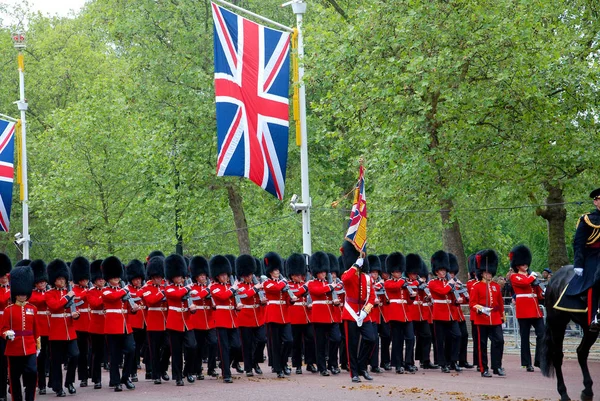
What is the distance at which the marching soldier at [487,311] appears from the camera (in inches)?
572

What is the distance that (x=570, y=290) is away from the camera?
37.7 feet

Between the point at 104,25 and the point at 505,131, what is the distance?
2088cm

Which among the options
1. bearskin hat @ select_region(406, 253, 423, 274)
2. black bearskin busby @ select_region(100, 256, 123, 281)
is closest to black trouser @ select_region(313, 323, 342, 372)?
bearskin hat @ select_region(406, 253, 423, 274)

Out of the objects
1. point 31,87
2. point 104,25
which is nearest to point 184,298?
point 104,25

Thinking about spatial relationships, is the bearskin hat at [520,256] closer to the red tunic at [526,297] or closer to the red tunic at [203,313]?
the red tunic at [526,297]

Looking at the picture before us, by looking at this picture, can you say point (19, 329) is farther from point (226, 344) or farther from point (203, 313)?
point (226, 344)

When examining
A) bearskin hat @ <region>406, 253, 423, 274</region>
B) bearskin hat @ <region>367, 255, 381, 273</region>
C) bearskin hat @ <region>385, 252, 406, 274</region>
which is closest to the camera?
bearskin hat @ <region>385, 252, 406, 274</region>

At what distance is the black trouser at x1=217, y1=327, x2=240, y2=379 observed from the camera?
14.4 metres

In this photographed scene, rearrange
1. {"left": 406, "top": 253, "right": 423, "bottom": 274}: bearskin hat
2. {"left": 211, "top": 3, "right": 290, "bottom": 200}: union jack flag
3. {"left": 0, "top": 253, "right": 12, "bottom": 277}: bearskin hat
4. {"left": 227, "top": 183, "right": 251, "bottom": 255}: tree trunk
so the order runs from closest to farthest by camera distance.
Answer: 1. {"left": 0, "top": 253, "right": 12, "bottom": 277}: bearskin hat
2. {"left": 406, "top": 253, "right": 423, "bottom": 274}: bearskin hat
3. {"left": 211, "top": 3, "right": 290, "bottom": 200}: union jack flag
4. {"left": 227, "top": 183, "right": 251, "bottom": 255}: tree trunk

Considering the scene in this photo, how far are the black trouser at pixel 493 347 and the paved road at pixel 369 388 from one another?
9.0 inches

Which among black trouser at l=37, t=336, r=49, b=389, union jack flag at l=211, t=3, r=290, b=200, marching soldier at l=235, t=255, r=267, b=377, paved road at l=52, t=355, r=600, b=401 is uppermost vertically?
union jack flag at l=211, t=3, r=290, b=200

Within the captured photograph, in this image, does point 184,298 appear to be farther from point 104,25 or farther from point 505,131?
point 104,25

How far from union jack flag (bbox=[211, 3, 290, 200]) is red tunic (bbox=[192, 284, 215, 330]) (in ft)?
9.90

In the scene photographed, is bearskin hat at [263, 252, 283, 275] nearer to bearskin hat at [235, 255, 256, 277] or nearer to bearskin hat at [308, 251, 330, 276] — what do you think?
bearskin hat at [235, 255, 256, 277]
